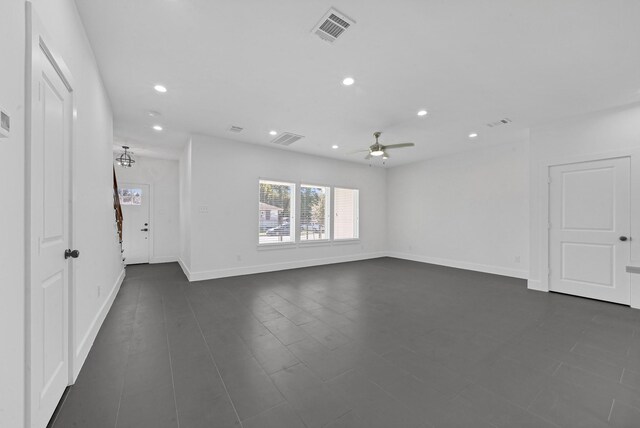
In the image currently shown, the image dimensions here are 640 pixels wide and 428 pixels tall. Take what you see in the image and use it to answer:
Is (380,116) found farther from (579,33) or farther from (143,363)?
(143,363)

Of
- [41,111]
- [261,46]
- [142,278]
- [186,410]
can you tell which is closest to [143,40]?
[261,46]

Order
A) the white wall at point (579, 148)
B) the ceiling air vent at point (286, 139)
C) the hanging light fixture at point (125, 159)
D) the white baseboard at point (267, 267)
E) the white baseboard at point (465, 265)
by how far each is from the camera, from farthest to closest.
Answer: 1. the hanging light fixture at point (125, 159)
2. the white baseboard at point (465, 265)
3. the ceiling air vent at point (286, 139)
4. the white baseboard at point (267, 267)
5. the white wall at point (579, 148)

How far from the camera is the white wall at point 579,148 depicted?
147 inches

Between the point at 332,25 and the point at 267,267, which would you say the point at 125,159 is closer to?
the point at 267,267

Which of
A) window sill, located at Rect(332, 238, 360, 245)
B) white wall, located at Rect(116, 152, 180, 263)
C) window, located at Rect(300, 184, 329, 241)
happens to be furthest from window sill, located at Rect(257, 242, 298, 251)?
white wall, located at Rect(116, 152, 180, 263)

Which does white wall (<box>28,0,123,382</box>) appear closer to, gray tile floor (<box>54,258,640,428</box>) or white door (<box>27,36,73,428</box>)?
white door (<box>27,36,73,428</box>)

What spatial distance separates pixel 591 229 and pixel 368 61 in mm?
4593

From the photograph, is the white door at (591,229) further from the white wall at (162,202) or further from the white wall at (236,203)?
the white wall at (162,202)

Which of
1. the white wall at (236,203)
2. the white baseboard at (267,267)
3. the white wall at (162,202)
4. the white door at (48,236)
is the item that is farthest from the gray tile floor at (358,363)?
the white wall at (162,202)

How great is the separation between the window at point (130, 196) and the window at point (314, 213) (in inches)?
181

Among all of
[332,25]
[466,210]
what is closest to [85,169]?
[332,25]

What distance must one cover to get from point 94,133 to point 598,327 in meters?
6.38

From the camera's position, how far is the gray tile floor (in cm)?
166

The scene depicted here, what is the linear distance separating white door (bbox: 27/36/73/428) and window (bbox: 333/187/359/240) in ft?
19.8
